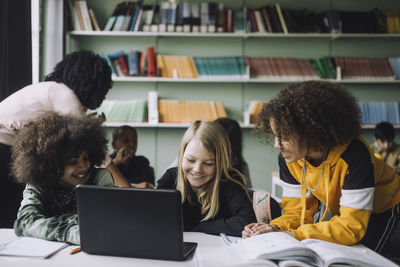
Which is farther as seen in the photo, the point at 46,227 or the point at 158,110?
the point at 158,110

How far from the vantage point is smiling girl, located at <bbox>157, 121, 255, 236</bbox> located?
164cm

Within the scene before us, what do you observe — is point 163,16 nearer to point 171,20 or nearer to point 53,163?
point 171,20

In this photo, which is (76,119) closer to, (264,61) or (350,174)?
(350,174)

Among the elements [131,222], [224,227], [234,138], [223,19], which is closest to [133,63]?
[223,19]

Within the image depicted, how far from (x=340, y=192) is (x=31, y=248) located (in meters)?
1.04

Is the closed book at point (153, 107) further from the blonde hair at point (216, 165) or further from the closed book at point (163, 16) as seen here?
the blonde hair at point (216, 165)

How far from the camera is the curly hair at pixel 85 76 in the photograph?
215cm

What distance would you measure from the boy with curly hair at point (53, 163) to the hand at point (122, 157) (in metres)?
1.50

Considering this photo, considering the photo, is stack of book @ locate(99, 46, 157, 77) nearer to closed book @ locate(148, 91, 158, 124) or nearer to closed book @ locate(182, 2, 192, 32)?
closed book @ locate(148, 91, 158, 124)

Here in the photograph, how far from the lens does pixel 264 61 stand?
421 centimetres

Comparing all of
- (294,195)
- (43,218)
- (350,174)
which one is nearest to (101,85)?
(43,218)

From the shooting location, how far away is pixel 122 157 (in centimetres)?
309

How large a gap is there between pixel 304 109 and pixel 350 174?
0.26m

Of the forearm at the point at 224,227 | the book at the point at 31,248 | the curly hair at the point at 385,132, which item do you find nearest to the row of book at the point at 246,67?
the curly hair at the point at 385,132
